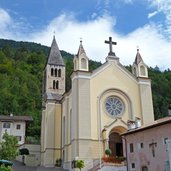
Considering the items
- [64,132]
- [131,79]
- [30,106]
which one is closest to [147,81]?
[131,79]

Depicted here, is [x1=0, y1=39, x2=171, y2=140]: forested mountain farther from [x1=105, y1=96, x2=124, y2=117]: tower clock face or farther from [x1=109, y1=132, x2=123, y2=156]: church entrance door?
[x1=109, y1=132, x2=123, y2=156]: church entrance door

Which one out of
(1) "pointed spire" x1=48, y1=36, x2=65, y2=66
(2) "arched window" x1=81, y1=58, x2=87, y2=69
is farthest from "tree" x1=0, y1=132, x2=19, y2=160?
(1) "pointed spire" x1=48, y1=36, x2=65, y2=66

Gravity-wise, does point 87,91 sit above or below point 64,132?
above

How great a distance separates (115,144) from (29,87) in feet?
189

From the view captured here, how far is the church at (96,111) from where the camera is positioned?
1422 inches

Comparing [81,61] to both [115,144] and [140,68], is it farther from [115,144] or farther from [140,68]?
[115,144]

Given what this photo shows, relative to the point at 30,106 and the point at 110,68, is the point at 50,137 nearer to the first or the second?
the point at 110,68

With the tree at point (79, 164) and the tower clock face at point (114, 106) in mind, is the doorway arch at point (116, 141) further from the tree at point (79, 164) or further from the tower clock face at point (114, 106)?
the tree at point (79, 164)

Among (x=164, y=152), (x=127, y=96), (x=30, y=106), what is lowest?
(x=164, y=152)

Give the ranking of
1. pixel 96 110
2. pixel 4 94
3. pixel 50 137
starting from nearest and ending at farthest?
pixel 96 110
pixel 50 137
pixel 4 94

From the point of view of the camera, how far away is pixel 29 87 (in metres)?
91.9

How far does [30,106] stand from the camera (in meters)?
83.2

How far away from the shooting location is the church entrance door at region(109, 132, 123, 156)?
125ft

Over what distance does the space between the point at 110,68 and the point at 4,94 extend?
4761 centimetres
